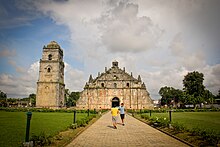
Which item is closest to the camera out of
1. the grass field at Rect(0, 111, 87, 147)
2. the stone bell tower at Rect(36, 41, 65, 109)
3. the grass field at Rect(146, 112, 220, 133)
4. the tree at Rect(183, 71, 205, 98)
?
the grass field at Rect(0, 111, 87, 147)

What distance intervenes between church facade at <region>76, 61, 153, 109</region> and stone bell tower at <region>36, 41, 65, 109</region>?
5.92 metres

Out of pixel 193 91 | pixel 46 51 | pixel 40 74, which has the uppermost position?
pixel 46 51

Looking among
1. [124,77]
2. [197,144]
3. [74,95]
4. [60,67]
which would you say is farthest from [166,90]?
[197,144]

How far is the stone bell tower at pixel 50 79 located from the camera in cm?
5041

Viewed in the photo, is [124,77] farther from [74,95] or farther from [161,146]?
[74,95]

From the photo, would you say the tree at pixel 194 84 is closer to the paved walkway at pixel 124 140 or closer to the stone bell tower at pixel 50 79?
the stone bell tower at pixel 50 79

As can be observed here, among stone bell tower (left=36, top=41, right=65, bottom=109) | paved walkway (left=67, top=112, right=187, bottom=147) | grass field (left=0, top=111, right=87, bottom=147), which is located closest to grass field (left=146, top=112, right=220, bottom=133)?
paved walkway (left=67, top=112, right=187, bottom=147)

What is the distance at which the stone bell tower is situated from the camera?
165 feet

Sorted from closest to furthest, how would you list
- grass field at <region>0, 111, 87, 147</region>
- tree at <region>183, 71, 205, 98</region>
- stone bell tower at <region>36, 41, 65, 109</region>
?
grass field at <region>0, 111, 87, 147</region> < stone bell tower at <region>36, 41, 65, 109</region> < tree at <region>183, 71, 205, 98</region>

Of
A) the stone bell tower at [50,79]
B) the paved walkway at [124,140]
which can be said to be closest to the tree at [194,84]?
the stone bell tower at [50,79]

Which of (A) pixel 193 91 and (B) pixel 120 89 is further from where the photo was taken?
(A) pixel 193 91

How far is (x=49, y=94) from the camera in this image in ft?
166

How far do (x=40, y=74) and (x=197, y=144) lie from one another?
4828 cm

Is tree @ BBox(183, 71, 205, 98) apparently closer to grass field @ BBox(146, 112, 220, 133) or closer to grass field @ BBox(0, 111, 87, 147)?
grass field @ BBox(146, 112, 220, 133)
